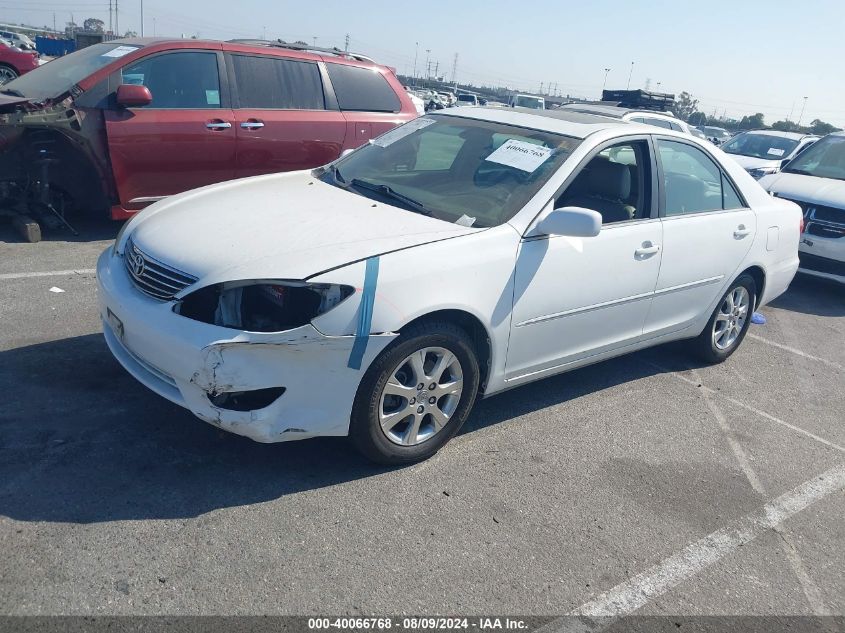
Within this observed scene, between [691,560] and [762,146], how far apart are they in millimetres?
12055

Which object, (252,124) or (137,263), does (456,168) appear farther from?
(252,124)

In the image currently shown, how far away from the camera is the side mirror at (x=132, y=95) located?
615 cm

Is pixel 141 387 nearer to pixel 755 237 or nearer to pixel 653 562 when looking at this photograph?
pixel 653 562

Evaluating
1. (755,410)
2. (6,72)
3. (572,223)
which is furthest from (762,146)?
(6,72)

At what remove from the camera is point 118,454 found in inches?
130

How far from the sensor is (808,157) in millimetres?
9570

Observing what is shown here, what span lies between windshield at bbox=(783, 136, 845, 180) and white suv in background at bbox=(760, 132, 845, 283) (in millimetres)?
11

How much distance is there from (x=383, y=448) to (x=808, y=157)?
8558mm

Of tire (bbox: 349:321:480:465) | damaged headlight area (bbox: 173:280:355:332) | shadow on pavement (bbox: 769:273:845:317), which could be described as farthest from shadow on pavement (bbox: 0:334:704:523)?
shadow on pavement (bbox: 769:273:845:317)

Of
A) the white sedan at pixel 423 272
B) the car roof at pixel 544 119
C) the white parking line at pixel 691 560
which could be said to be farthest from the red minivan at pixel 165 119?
the white parking line at pixel 691 560

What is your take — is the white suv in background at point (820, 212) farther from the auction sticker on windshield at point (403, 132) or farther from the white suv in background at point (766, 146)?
the auction sticker on windshield at point (403, 132)

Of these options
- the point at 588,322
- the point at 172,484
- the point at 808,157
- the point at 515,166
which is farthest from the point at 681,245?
the point at 808,157

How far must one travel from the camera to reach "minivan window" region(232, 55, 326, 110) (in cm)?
704

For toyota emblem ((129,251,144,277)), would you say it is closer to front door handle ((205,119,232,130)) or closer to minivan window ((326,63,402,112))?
front door handle ((205,119,232,130))
